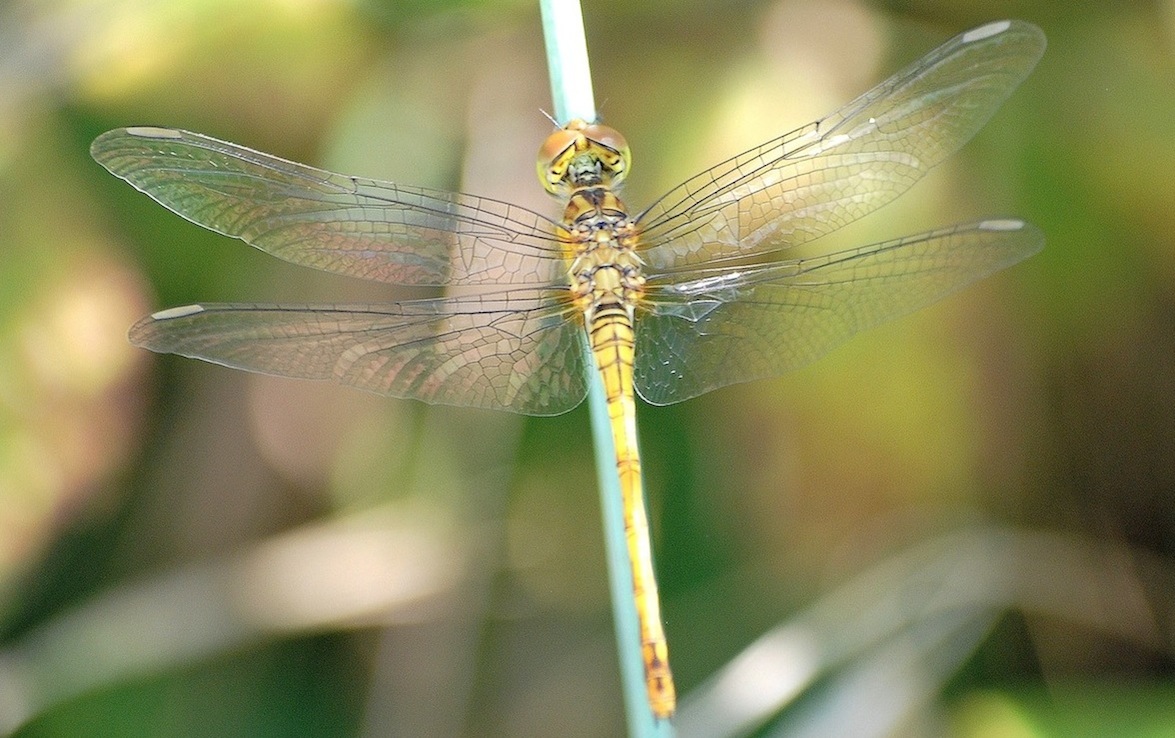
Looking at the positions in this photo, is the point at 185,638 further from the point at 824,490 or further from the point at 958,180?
the point at 958,180

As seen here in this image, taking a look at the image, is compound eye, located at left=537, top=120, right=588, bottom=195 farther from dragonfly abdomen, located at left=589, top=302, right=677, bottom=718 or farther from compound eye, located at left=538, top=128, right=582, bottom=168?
dragonfly abdomen, located at left=589, top=302, right=677, bottom=718

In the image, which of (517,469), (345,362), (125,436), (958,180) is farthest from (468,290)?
(958,180)

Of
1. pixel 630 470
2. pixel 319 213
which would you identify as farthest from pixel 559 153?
pixel 630 470

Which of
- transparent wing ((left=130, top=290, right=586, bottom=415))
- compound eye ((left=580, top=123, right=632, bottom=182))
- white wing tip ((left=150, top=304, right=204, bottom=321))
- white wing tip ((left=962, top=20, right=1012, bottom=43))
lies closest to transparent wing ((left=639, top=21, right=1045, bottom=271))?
white wing tip ((left=962, top=20, right=1012, bottom=43))

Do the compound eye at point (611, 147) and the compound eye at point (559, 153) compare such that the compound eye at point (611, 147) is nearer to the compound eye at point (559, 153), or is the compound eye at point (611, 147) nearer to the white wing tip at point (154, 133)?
the compound eye at point (559, 153)

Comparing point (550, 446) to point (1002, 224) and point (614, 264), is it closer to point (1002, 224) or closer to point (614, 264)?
point (614, 264)

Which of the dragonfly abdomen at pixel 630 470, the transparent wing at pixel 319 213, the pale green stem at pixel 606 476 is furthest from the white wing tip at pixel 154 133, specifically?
the dragonfly abdomen at pixel 630 470
